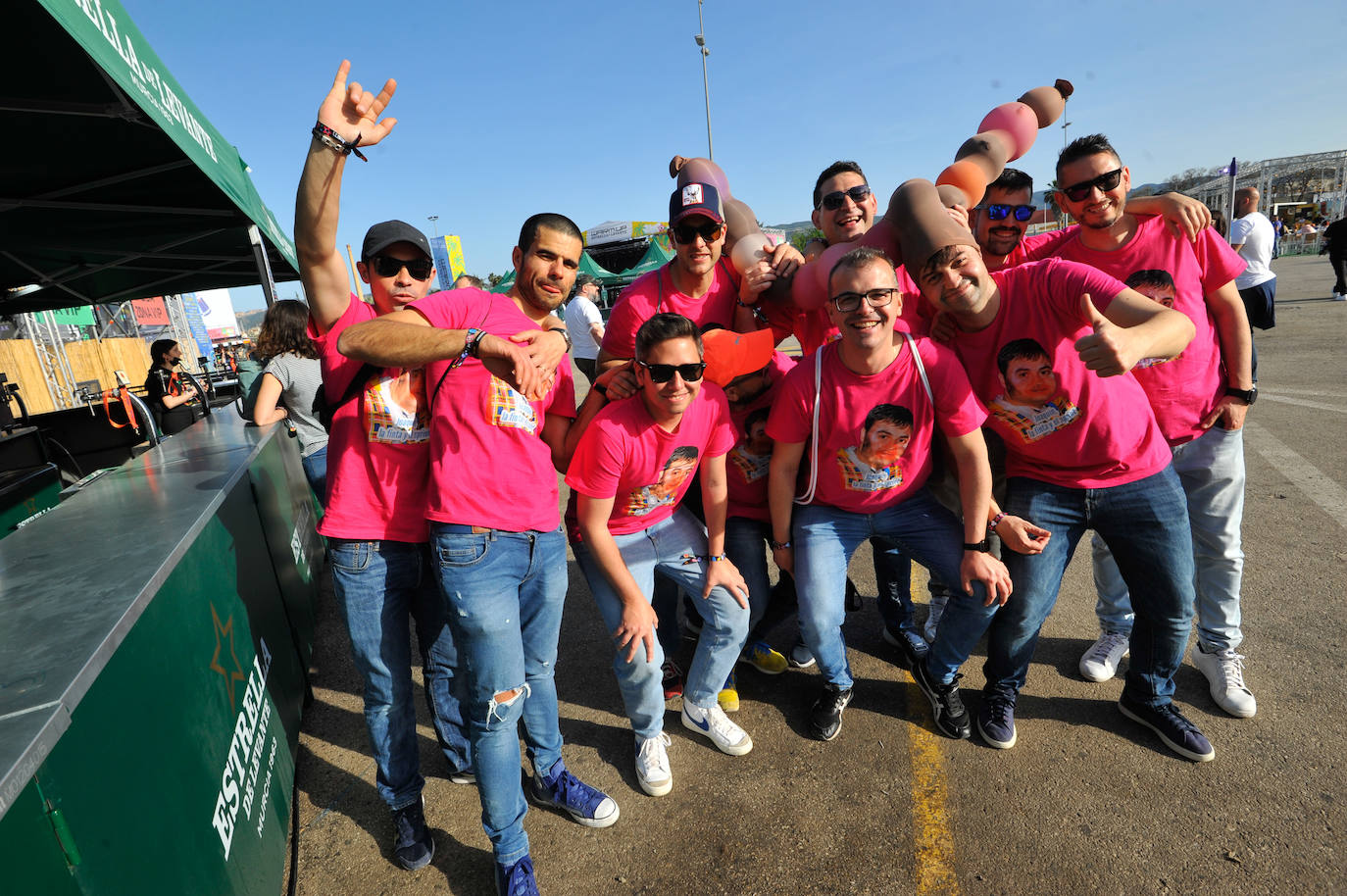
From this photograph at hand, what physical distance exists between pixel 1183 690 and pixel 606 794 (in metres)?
2.61

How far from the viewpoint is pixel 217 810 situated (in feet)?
5.83

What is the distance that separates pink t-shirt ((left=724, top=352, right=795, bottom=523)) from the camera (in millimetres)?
2982

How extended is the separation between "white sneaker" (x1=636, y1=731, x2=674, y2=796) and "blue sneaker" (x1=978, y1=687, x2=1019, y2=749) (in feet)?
4.42

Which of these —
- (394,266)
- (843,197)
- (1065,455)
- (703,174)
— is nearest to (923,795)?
(1065,455)

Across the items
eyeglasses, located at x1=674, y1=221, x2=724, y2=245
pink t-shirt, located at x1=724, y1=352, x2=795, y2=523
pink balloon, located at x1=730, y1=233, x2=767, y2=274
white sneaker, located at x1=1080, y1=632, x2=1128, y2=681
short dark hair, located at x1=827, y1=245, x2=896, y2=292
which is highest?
eyeglasses, located at x1=674, y1=221, x2=724, y2=245

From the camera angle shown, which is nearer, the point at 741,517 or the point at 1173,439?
the point at 1173,439

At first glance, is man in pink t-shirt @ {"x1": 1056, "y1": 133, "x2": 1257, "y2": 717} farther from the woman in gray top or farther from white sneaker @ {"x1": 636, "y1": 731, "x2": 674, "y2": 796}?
the woman in gray top

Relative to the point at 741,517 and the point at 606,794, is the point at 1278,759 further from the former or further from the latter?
the point at 606,794

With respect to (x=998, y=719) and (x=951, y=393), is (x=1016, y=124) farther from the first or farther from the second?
(x=998, y=719)

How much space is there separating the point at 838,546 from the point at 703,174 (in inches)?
77.8

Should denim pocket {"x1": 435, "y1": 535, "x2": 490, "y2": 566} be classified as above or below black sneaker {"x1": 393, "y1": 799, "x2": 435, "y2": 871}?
above

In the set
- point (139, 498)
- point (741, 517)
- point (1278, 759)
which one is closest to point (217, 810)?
point (139, 498)

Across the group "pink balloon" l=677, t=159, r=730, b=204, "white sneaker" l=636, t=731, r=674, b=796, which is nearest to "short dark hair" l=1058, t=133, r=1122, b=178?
"pink balloon" l=677, t=159, r=730, b=204

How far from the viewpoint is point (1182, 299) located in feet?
8.62
